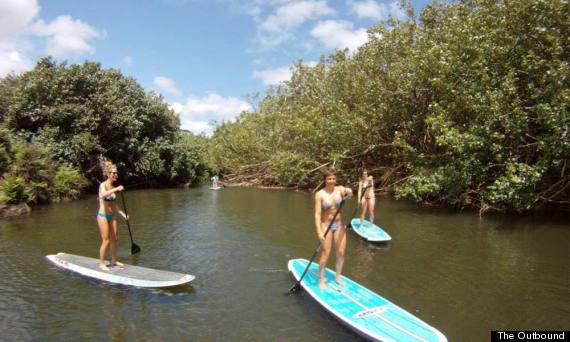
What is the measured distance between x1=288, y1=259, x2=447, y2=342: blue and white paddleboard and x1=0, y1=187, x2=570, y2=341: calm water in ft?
0.81

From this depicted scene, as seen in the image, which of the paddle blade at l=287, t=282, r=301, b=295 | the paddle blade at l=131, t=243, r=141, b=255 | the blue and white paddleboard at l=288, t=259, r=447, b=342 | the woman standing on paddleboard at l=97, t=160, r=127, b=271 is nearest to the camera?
the blue and white paddleboard at l=288, t=259, r=447, b=342

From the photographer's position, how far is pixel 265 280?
28.5 ft

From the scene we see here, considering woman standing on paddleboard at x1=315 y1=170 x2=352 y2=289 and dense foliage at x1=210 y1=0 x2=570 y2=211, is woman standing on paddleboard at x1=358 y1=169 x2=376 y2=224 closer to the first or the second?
dense foliage at x1=210 y1=0 x2=570 y2=211

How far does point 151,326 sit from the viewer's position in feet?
21.0

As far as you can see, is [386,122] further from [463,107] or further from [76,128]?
[76,128]

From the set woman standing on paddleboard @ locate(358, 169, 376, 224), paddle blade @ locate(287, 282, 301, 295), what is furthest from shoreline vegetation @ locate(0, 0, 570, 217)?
paddle blade @ locate(287, 282, 301, 295)

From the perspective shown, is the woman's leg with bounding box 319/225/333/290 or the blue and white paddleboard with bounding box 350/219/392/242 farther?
the blue and white paddleboard with bounding box 350/219/392/242

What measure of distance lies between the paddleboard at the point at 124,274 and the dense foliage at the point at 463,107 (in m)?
12.2

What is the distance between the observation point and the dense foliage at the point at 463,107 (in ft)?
47.2

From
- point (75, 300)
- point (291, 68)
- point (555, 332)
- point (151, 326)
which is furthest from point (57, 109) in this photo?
point (555, 332)

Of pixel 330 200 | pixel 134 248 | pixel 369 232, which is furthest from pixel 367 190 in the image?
pixel 134 248

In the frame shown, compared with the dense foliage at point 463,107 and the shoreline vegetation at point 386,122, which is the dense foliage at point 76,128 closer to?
the shoreline vegetation at point 386,122

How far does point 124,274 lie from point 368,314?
16.4ft

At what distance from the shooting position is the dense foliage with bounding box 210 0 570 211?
1438 cm
